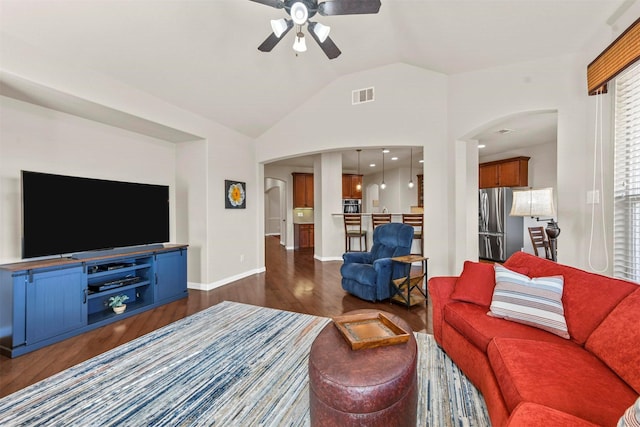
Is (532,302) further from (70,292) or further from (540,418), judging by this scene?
(70,292)

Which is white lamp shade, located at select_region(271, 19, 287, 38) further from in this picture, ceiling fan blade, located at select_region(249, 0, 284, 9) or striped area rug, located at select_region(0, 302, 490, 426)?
striped area rug, located at select_region(0, 302, 490, 426)

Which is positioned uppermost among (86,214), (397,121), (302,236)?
(397,121)

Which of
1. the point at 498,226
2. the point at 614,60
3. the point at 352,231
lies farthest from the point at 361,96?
the point at 498,226

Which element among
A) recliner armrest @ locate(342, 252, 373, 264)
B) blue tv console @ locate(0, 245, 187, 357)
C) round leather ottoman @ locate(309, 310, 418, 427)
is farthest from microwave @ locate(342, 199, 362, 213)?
round leather ottoman @ locate(309, 310, 418, 427)

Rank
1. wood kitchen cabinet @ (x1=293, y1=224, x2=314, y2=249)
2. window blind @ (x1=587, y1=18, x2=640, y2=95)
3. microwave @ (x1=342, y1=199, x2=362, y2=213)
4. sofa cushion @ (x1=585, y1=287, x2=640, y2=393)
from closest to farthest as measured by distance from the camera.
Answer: sofa cushion @ (x1=585, y1=287, x2=640, y2=393) → window blind @ (x1=587, y1=18, x2=640, y2=95) → microwave @ (x1=342, y1=199, x2=362, y2=213) → wood kitchen cabinet @ (x1=293, y1=224, x2=314, y2=249)

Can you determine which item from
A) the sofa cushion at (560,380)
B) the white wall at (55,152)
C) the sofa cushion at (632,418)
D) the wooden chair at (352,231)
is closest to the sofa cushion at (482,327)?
the sofa cushion at (560,380)

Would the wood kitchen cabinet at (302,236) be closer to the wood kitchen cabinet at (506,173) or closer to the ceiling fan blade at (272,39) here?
the wood kitchen cabinet at (506,173)

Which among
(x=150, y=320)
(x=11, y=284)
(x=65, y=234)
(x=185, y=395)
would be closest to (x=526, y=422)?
(x=185, y=395)

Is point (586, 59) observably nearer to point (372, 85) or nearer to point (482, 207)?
point (372, 85)

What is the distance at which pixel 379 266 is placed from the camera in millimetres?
3686

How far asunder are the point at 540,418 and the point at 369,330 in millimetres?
833

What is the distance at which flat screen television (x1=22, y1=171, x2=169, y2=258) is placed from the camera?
272 cm

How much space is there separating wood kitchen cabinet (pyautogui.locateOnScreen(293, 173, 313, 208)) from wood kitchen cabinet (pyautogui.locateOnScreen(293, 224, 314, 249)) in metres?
0.70

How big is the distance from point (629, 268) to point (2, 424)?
172 inches
